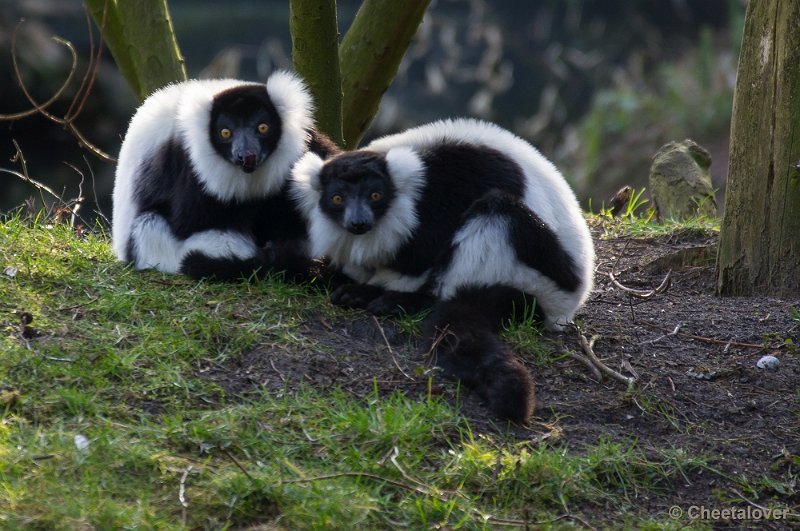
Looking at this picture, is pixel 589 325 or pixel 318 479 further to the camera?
pixel 589 325

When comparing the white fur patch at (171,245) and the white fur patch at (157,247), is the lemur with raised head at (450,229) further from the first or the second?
the white fur patch at (157,247)

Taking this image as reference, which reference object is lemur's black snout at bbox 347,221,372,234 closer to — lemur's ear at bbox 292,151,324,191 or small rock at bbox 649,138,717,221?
lemur's ear at bbox 292,151,324,191

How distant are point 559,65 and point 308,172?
33.6ft

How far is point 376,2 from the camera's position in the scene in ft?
21.6

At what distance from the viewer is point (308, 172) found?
17.1ft

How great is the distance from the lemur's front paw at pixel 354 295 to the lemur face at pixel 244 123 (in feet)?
2.72

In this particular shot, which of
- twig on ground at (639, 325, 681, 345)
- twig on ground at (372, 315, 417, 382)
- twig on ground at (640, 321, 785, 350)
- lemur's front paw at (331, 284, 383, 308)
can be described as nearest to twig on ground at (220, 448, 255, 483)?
twig on ground at (372, 315, 417, 382)

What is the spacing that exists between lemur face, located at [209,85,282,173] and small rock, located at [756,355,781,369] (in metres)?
2.79

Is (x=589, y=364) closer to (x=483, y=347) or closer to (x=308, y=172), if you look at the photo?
(x=483, y=347)

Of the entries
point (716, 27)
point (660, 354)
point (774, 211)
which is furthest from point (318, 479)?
point (716, 27)

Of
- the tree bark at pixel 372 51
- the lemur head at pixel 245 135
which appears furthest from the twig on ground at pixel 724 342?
the tree bark at pixel 372 51

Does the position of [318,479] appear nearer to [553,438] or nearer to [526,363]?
[553,438]

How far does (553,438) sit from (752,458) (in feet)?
2.74

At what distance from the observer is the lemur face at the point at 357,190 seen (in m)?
5.03
